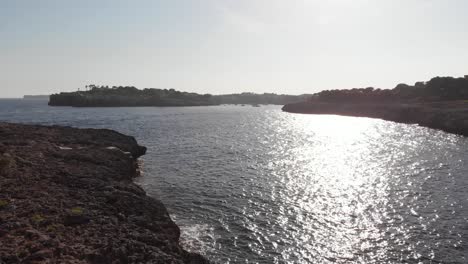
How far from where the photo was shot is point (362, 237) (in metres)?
21.8

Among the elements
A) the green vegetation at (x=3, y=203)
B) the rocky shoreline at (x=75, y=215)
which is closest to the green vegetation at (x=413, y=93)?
the rocky shoreline at (x=75, y=215)

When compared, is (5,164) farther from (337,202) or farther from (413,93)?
(413,93)

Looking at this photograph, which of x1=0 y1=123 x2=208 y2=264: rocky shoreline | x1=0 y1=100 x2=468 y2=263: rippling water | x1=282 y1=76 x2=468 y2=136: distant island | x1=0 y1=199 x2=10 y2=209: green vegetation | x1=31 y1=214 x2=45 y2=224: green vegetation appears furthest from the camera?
x1=282 y1=76 x2=468 y2=136: distant island

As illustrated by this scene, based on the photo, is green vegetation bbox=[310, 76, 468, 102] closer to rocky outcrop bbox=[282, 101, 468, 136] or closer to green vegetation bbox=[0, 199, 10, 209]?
rocky outcrop bbox=[282, 101, 468, 136]

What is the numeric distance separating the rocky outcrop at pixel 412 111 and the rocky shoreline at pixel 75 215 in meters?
76.3

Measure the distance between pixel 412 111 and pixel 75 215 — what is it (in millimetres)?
111026

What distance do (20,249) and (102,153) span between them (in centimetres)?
2202

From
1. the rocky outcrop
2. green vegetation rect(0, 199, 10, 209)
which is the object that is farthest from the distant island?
green vegetation rect(0, 199, 10, 209)

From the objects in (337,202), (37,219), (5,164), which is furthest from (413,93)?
(37,219)

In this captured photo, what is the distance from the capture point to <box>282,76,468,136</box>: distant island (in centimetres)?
8556

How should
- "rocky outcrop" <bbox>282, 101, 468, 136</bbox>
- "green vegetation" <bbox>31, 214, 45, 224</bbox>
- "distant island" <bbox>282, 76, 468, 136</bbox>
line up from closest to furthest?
1. "green vegetation" <bbox>31, 214, 45, 224</bbox>
2. "rocky outcrop" <bbox>282, 101, 468, 136</bbox>
3. "distant island" <bbox>282, 76, 468, 136</bbox>

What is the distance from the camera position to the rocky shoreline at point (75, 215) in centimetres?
1365

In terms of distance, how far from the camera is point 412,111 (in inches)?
4190

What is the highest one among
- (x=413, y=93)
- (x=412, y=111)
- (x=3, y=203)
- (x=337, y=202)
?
(x=413, y=93)
